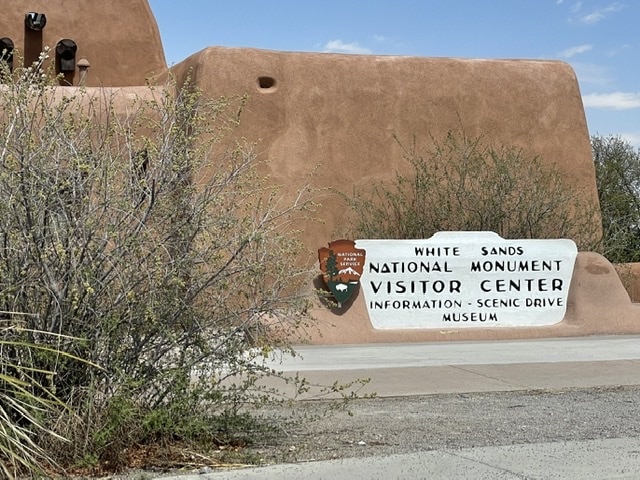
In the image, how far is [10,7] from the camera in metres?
23.0

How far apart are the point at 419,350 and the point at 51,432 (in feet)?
31.1

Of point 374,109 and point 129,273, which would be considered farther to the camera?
point 374,109

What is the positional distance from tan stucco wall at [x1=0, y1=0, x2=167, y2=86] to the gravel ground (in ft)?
49.7

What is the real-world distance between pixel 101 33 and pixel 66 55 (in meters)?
1.17

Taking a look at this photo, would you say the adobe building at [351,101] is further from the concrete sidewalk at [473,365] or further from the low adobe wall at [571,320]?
the concrete sidewalk at [473,365]

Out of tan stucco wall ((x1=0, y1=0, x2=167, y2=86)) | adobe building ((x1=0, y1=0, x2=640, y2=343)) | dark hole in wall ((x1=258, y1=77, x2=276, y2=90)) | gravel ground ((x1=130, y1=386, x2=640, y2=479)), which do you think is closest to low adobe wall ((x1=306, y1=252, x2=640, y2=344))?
adobe building ((x1=0, y1=0, x2=640, y2=343))

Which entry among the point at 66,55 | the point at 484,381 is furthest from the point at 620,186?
the point at 484,381

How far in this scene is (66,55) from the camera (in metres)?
22.7

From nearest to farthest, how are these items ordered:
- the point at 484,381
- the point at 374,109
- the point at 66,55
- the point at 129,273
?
1. the point at 129,273
2. the point at 484,381
3. the point at 374,109
4. the point at 66,55

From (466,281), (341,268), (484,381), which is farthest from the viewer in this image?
(466,281)

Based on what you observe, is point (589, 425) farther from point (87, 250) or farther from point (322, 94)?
point (322, 94)

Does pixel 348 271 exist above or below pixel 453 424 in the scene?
above

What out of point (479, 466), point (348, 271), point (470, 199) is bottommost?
point (479, 466)

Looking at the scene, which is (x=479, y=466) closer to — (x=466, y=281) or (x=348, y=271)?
(x=348, y=271)
